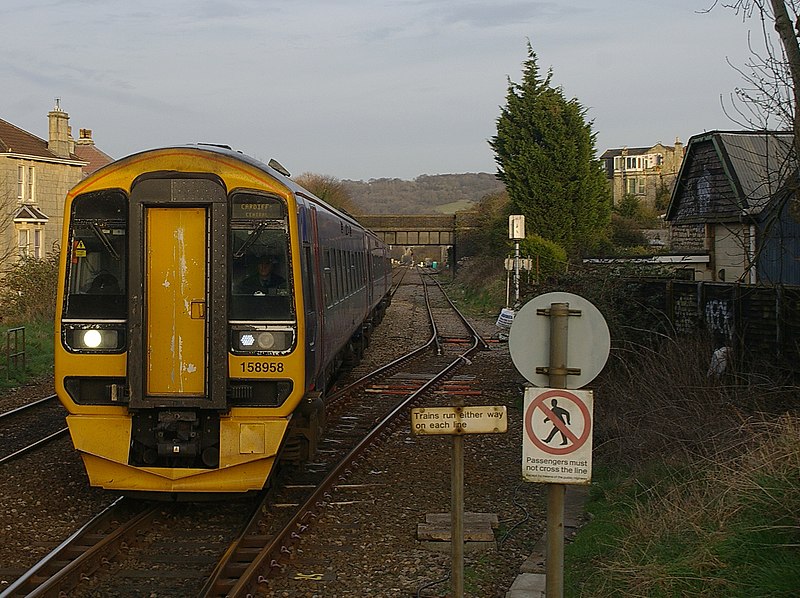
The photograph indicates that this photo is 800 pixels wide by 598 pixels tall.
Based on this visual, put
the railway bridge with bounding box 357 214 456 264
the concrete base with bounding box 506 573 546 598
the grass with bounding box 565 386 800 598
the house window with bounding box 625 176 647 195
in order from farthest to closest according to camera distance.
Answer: the house window with bounding box 625 176 647 195 < the railway bridge with bounding box 357 214 456 264 < the concrete base with bounding box 506 573 546 598 < the grass with bounding box 565 386 800 598

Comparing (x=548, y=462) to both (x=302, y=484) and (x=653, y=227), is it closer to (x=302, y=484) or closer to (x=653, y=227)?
(x=302, y=484)

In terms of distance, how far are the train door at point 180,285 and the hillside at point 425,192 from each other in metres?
137

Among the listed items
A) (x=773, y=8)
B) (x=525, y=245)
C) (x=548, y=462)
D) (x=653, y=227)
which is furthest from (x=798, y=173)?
(x=653, y=227)

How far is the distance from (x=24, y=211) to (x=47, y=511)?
1244 inches

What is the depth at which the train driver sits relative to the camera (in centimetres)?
788

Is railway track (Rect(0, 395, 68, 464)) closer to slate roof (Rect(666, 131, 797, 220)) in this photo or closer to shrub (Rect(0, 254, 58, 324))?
shrub (Rect(0, 254, 58, 324))

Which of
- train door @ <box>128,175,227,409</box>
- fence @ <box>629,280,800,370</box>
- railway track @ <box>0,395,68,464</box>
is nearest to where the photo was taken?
train door @ <box>128,175,227,409</box>

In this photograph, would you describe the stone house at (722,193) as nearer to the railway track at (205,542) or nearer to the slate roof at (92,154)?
the railway track at (205,542)

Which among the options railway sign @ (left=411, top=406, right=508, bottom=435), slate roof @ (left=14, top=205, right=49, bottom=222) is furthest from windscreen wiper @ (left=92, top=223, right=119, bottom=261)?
slate roof @ (left=14, top=205, right=49, bottom=222)

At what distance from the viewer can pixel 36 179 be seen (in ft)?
130

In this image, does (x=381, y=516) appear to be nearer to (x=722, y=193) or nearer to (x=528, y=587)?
(x=528, y=587)

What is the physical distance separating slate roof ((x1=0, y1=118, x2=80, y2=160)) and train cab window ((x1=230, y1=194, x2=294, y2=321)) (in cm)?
3349

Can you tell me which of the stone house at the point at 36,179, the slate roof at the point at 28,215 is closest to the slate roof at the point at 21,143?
the stone house at the point at 36,179

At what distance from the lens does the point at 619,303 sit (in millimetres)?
12906
